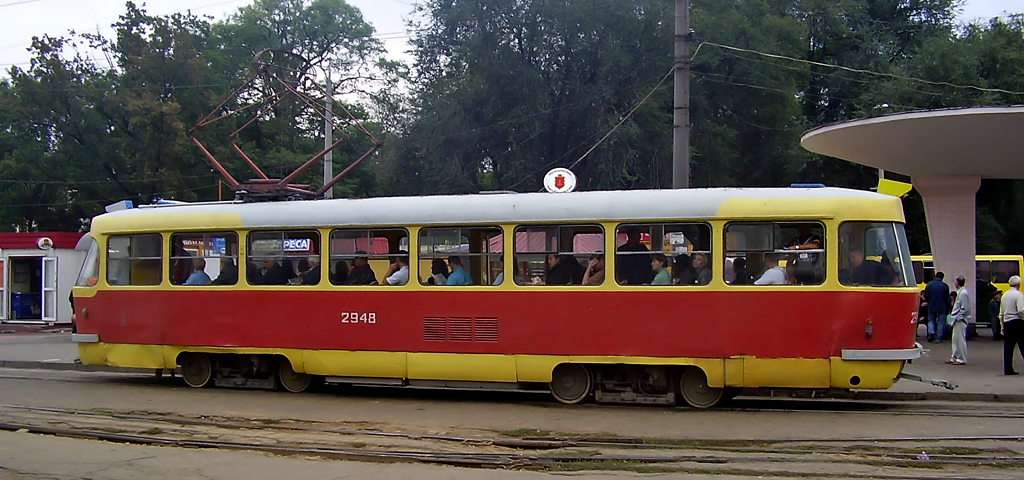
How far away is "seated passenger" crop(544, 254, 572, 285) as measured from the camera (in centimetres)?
1239

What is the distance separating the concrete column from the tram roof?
1105 centimetres

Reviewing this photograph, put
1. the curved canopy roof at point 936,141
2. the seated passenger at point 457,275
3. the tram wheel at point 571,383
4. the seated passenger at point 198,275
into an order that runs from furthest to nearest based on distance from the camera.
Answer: the curved canopy roof at point 936,141 → the seated passenger at point 198,275 → the seated passenger at point 457,275 → the tram wheel at point 571,383

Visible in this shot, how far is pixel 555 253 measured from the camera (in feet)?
40.8

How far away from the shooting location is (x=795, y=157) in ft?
122

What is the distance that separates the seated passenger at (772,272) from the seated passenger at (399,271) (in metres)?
4.50

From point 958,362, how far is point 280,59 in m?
44.3

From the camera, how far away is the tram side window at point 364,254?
1319 cm

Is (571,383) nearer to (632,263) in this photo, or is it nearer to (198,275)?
(632,263)

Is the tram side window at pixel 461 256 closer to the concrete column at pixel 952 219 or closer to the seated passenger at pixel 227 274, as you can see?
the seated passenger at pixel 227 274

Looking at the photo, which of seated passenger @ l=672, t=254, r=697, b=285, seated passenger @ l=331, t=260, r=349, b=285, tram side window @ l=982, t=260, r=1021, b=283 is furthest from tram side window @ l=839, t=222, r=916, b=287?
tram side window @ l=982, t=260, r=1021, b=283

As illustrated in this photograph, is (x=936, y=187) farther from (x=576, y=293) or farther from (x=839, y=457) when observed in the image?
(x=839, y=457)

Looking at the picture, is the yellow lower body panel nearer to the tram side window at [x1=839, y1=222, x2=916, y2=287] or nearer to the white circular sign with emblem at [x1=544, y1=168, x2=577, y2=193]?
the tram side window at [x1=839, y1=222, x2=916, y2=287]

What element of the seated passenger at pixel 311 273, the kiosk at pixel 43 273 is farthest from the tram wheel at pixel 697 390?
the kiosk at pixel 43 273

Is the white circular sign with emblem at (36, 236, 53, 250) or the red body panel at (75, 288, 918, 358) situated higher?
the white circular sign with emblem at (36, 236, 53, 250)
